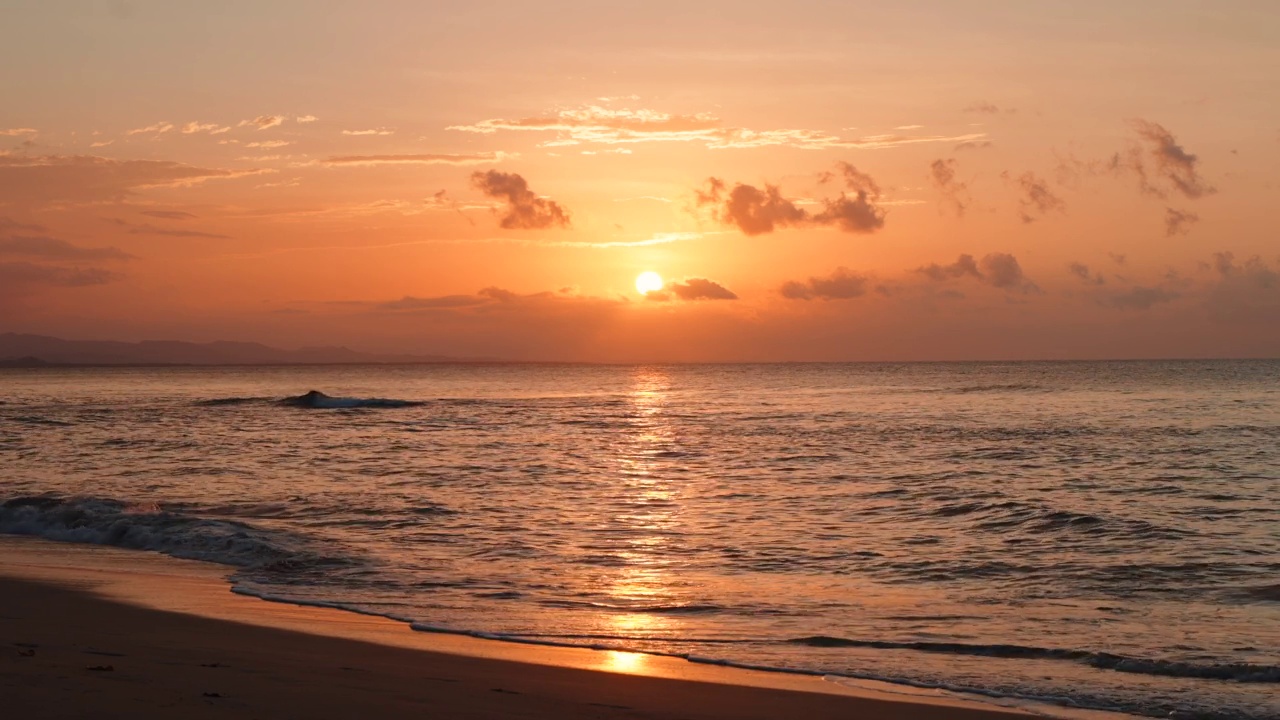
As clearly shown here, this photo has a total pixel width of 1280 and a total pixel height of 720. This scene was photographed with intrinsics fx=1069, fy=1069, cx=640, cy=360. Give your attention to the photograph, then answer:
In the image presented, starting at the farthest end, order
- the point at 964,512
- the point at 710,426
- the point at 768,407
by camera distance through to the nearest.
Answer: the point at 768,407
the point at 710,426
the point at 964,512

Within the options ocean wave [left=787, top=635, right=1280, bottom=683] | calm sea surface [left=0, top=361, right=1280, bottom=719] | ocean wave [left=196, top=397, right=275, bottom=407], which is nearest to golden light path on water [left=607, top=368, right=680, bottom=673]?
calm sea surface [left=0, top=361, right=1280, bottom=719]

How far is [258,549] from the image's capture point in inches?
692

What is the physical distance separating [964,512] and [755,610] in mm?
10074

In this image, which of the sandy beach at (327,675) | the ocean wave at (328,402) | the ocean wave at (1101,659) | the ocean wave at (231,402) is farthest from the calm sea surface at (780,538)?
the ocean wave at (328,402)

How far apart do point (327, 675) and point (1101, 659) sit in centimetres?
763

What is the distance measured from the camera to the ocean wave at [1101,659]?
10328 mm

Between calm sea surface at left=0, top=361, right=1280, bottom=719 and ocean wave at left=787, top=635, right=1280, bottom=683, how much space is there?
0.03 metres

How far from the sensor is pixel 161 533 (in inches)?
749

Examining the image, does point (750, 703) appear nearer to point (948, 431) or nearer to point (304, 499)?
point (304, 499)

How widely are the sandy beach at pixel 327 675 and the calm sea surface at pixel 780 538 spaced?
0.82 metres

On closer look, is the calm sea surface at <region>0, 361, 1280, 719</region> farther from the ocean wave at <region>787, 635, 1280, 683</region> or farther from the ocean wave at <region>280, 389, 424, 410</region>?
the ocean wave at <region>280, 389, 424, 410</region>

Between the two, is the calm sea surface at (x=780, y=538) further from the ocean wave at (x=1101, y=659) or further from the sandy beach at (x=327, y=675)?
the sandy beach at (x=327, y=675)

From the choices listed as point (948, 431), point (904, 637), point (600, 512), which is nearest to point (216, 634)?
point (904, 637)

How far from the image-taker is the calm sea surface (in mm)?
11461
